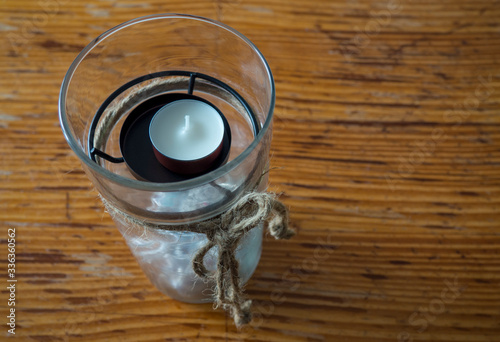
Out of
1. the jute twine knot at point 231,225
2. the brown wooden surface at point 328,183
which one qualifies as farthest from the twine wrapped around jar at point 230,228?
the brown wooden surface at point 328,183

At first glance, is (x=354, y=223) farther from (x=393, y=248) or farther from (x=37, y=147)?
(x=37, y=147)

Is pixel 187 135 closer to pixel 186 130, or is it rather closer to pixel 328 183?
pixel 186 130

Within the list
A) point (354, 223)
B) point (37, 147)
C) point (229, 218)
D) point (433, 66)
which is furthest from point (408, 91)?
point (37, 147)

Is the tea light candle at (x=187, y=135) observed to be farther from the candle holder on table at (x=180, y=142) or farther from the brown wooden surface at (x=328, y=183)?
the brown wooden surface at (x=328, y=183)

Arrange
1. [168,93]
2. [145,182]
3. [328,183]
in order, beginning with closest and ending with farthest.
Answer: [145,182]
[168,93]
[328,183]

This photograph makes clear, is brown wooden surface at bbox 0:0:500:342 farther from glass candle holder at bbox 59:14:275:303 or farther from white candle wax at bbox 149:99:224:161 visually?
white candle wax at bbox 149:99:224:161

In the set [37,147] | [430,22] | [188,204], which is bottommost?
[188,204]

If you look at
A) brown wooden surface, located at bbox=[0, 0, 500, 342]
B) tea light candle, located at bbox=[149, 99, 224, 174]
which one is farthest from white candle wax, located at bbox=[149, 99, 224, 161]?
brown wooden surface, located at bbox=[0, 0, 500, 342]

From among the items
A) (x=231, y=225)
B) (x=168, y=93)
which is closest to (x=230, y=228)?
(x=231, y=225)
